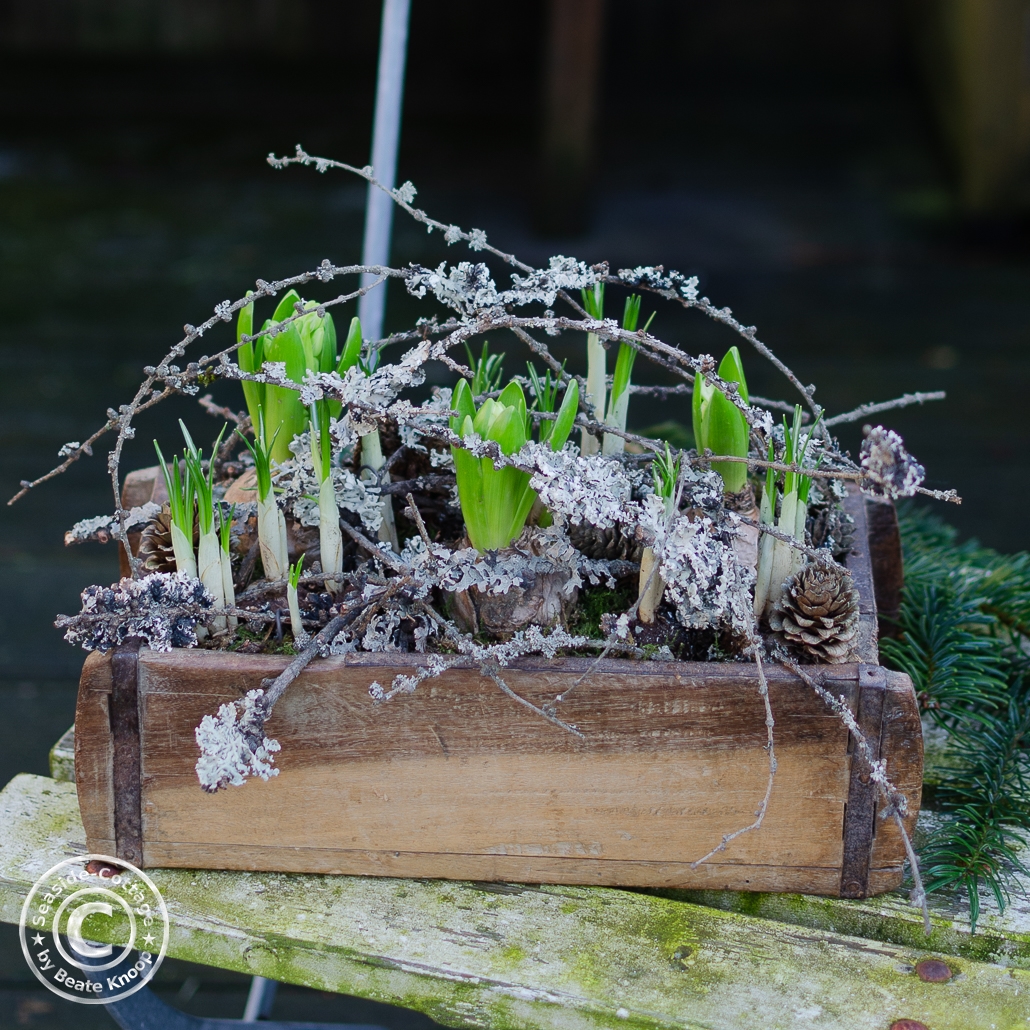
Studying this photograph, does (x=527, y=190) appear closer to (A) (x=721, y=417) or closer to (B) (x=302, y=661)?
(A) (x=721, y=417)

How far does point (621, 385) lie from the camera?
3.15ft

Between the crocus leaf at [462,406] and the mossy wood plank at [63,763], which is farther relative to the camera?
the mossy wood plank at [63,763]

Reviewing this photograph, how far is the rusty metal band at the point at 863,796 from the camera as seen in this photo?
0.81 meters

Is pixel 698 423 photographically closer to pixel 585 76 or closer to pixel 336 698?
pixel 336 698

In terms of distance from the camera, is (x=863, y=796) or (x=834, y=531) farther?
(x=834, y=531)

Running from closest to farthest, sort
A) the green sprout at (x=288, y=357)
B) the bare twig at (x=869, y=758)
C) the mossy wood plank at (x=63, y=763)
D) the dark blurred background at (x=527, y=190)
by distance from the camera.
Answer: the bare twig at (x=869, y=758) < the green sprout at (x=288, y=357) < the mossy wood plank at (x=63, y=763) < the dark blurred background at (x=527, y=190)

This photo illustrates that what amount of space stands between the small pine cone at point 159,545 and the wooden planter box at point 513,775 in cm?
11

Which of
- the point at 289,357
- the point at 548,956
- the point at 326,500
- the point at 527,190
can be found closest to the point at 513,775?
the point at 548,956

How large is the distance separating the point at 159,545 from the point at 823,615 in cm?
50

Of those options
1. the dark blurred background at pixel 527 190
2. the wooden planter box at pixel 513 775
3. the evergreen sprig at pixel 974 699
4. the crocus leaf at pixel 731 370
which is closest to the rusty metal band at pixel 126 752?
the wooden planter box at pixel 513 775

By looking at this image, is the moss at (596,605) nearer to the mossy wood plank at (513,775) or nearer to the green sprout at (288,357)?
the mossy wood plank at (513,775)

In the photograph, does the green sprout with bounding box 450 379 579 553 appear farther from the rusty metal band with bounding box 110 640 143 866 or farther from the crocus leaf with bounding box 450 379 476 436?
the rusty metal band with bounding box 110 640 143 866

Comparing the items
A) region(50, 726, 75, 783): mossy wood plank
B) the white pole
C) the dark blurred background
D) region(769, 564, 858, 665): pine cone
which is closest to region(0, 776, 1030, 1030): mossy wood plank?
region(50, 726, 75, 783): mossy wood plank

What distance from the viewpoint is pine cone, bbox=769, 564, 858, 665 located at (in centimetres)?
82
